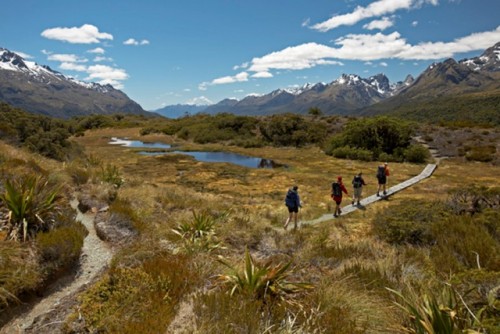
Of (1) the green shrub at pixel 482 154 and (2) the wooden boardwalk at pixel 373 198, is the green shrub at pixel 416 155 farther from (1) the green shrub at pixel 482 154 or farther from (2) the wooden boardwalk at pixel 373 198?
(2) the wooden boardwalk at pixel 373 198

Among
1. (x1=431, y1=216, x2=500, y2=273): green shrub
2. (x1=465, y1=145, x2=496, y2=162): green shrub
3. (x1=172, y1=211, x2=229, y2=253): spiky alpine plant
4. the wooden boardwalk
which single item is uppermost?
(x1=172, y1=211, x2=229, y2=253): spiky alpine plant

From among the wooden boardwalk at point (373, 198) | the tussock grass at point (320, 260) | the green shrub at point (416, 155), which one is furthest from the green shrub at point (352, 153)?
the tussock grass at point (320, 260)

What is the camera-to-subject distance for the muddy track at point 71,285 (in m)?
5.56

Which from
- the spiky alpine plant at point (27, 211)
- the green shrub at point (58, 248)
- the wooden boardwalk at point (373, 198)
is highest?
the spiky alpine plant at point (27, 211)

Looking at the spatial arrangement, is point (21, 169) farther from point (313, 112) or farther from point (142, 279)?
point (313, 112)

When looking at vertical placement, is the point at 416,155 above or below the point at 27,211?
below

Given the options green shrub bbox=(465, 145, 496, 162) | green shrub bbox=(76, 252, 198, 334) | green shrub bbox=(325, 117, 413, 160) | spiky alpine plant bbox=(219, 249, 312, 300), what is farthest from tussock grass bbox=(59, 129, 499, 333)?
green shrub bbox=(465, 145, 496, 162)

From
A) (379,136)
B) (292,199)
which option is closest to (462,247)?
(292,199)

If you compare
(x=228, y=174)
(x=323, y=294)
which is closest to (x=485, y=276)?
(x=323, y=294)

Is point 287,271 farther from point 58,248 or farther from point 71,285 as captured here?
point 58,248

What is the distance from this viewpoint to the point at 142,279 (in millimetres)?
5887

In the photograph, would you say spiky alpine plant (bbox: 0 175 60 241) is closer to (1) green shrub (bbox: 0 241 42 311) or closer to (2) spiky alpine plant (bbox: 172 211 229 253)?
(1) green shrub (bbox: 0 241 42 311)

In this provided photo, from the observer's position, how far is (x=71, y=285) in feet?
24.0

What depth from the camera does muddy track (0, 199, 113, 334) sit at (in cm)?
556
